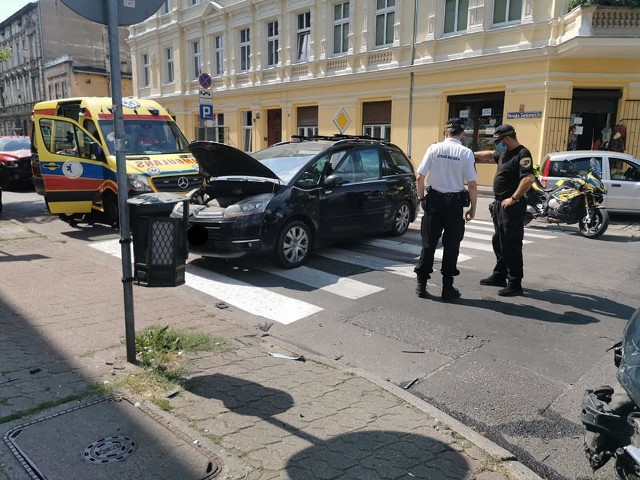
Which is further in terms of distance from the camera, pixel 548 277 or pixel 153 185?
pixel 153 185

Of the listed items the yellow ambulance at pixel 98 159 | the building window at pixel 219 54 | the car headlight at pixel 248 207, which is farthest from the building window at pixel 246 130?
the car headlight at pixel 248 207

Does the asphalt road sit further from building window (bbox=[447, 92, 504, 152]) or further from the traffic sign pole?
building window (bbox=[447, 92, 504, 152])

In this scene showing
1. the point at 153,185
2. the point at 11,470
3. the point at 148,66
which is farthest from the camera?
the point at 148,66

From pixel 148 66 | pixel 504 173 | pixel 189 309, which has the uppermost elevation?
pixel 148 66

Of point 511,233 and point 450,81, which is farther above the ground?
point 450,81

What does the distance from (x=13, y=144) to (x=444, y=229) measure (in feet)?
58.8

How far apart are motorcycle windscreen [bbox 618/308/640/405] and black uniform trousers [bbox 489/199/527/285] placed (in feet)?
11.9

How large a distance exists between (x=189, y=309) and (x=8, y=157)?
1515 centimetres

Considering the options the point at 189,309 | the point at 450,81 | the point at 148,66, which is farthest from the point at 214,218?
the point at 148,66

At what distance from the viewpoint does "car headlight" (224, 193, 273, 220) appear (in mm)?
6645

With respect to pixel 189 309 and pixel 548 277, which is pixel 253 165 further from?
pixel 548 277

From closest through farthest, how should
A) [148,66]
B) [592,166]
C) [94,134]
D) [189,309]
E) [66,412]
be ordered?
[66,412] < [189,309] < [94,134] < [592,166] < [148,66]

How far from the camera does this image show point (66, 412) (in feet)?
10.4

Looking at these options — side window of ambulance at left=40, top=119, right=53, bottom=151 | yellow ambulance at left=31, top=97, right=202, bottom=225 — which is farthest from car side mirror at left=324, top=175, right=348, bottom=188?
side window of ambulance at left=40, top=119, right=53, bottom=151
